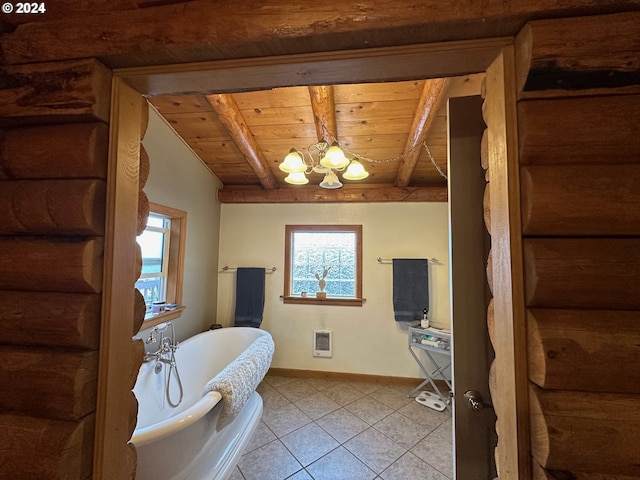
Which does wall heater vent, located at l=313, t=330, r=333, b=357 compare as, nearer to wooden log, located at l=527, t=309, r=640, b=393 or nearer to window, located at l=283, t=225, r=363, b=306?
window, located at l=283, t=225, r=363, b=306

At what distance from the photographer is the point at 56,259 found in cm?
63

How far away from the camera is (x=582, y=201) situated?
0.51 m

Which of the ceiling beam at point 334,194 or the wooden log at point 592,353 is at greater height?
the ceiling beam at point 334,194

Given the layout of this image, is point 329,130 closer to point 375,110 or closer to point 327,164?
point 375,110

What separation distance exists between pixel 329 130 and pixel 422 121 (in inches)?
31.2

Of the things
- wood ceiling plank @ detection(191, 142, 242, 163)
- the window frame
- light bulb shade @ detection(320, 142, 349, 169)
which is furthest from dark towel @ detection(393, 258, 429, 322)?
the window frame

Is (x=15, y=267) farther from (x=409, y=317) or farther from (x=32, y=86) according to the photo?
(x=409, y=317)

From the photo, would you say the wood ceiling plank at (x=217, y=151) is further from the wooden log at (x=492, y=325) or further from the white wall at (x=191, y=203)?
the wooden log at (x=492, y=325)

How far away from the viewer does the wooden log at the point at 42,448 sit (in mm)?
580

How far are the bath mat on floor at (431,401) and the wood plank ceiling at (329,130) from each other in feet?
7.27

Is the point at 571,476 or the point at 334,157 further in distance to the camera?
the point at 334,157

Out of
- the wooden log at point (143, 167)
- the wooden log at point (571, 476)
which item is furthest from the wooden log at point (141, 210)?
the wooden log at point (571, 476)

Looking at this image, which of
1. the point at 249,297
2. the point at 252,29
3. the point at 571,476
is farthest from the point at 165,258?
the point at 571,476

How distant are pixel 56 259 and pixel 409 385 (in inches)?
136
